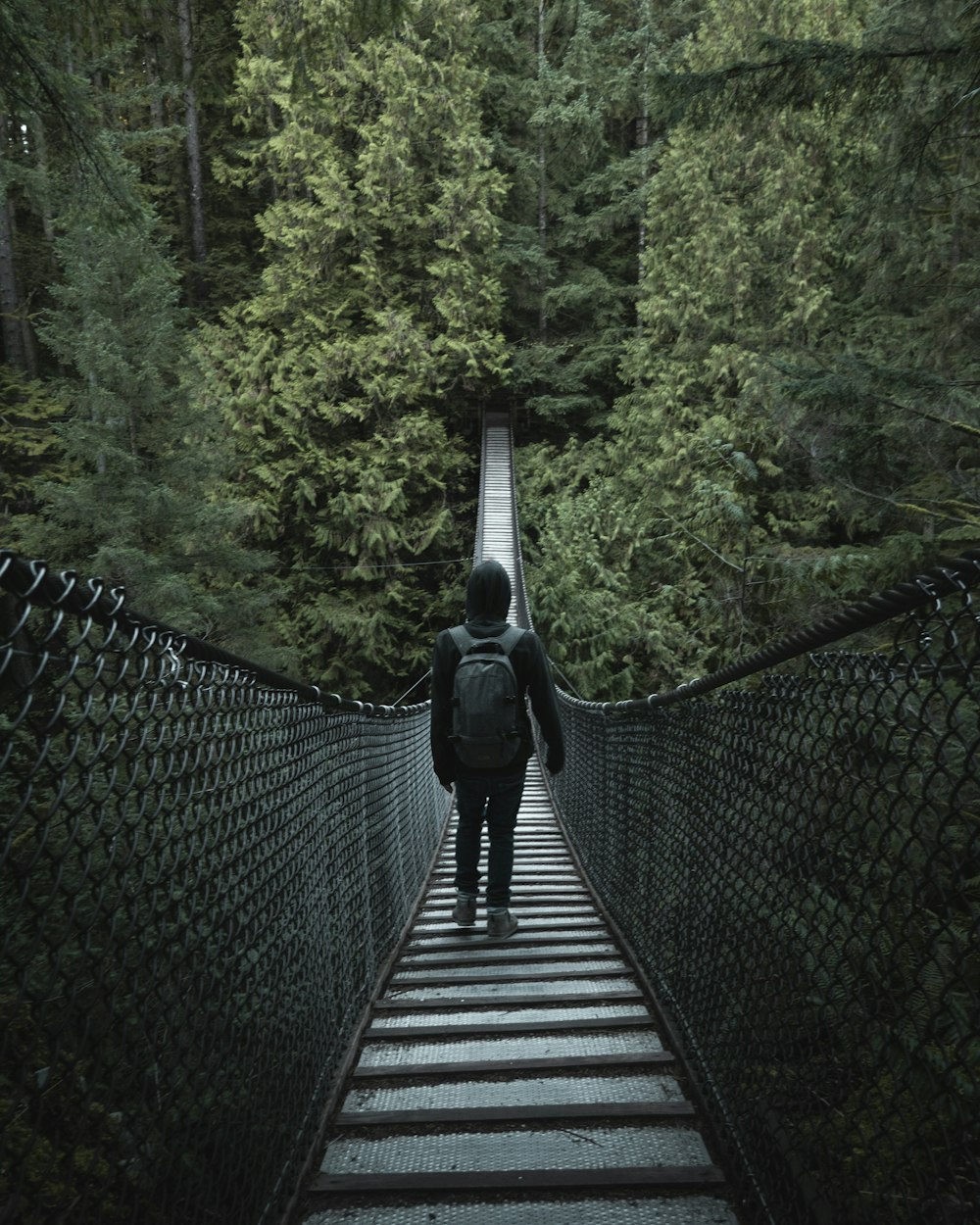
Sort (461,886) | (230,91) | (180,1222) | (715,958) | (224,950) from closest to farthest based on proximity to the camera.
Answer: (180,1222)
(224,950)
(715,958)
(461,886)
(230,91)

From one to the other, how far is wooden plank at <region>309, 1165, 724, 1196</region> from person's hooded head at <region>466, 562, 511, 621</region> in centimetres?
162

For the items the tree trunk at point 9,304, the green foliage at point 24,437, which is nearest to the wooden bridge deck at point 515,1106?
the green foliage at point 24,437

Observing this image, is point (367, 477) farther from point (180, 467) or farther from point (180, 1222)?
point (180, 1222)

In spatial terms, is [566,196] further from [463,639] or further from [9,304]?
[463,639]

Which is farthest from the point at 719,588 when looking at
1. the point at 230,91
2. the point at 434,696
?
the point at 230,91

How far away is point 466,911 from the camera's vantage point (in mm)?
3070

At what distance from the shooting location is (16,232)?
13500 millimetres

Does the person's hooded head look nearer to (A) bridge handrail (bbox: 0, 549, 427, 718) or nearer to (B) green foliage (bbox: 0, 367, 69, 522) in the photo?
(A) bridge handrail (bbox: 0, 549, 427, 718)

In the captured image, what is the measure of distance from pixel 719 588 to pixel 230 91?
1358cm

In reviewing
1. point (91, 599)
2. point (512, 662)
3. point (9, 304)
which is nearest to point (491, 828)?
point (512, 662)

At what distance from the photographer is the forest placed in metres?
8.40

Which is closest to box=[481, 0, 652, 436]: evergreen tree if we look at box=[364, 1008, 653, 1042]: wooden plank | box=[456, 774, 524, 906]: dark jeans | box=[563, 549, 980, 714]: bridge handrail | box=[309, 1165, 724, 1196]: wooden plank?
box=[456, 774, 524, 906]: dark jeans

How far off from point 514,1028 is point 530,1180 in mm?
661

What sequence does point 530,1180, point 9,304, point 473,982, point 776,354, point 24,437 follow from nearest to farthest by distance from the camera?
point 530,1180 → point 473,982 → point 776,354 → point 24,437 → point 9,304
